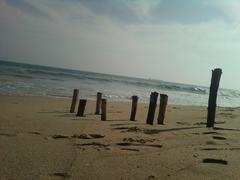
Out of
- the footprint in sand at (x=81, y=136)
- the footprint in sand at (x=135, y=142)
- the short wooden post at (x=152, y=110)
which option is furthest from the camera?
the short wooden post at (x=152, y=110)

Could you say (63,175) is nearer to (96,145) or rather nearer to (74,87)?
(96,145)

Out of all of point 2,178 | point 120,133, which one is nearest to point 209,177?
point 2,178

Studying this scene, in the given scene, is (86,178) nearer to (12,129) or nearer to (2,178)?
(2,178)

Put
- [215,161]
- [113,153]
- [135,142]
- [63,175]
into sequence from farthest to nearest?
[135,142] < [113,153] < [215,161] < [63,175]

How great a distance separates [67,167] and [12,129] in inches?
147

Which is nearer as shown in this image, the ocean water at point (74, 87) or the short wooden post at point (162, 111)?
the short wooden post at point (162, 111)

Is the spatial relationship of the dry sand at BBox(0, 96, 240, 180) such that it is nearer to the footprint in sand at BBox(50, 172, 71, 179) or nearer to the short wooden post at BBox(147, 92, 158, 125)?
the footprint in sand at BBox(50, 172, 71, 179)

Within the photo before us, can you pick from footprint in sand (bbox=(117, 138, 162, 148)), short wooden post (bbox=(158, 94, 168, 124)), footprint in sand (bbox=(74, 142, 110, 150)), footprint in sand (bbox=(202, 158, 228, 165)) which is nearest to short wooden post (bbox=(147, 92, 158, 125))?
short wooden post (bbox=(158, 94, 168, 124))

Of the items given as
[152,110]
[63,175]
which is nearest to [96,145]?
[63,175]

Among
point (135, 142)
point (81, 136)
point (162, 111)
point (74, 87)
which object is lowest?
point (74, 87)

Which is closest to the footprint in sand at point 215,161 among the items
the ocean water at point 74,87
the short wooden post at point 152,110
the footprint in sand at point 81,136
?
the footprint in sand at point 81,136

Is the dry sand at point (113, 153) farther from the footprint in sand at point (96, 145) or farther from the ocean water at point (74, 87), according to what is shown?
the ocean water at point (74, 87)

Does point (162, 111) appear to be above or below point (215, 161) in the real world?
above

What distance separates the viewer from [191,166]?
5277 millimetres
